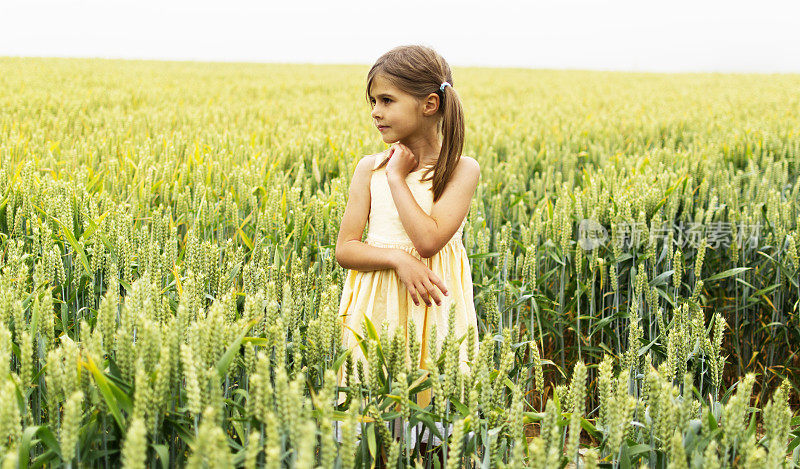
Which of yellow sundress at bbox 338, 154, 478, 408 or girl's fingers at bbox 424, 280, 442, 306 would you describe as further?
→ yellow sundress at bbox 338, 154, 478, 408

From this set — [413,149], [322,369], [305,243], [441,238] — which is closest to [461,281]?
[441,238]

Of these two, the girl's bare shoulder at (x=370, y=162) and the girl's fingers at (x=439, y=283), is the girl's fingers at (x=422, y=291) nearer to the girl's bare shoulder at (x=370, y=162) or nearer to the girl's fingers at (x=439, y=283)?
the girl's fingers at (x=439, y=283)

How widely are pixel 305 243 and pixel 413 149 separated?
934 mm

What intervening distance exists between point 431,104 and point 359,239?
39cm

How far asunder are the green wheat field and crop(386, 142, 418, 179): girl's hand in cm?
39

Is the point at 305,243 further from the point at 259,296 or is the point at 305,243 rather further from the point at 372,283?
the point at 259,296

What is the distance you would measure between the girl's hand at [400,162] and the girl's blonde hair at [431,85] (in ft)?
0.16

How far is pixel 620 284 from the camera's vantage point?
273 cm

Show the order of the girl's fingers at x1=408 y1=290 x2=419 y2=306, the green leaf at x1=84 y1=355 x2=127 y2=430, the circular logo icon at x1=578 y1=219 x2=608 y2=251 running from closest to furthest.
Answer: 1. the green leaf at x1=84 y1=355 x2=127 y2=430
2. the girl's fingers at x1=408 y1=290 x2=419 y2=306
3. the circular logo icon at x1=578 y1=219 x2=608 y2=251

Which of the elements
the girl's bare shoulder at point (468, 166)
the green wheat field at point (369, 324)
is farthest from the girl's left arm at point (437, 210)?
the green wheat field at point (369, 324)

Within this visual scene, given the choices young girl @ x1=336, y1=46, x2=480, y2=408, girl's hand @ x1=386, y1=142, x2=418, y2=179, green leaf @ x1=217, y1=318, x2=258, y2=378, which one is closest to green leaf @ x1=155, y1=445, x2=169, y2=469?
green leaf @ x1=217, y1=318, x2=258, y2=378

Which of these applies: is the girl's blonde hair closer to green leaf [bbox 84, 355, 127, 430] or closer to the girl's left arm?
the girl's left arm

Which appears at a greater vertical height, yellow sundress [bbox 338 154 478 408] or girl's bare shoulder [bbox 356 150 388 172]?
girl's bare shoulder [bbox 356 150 388 172]

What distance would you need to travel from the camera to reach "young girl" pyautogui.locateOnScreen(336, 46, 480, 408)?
1.68 m
